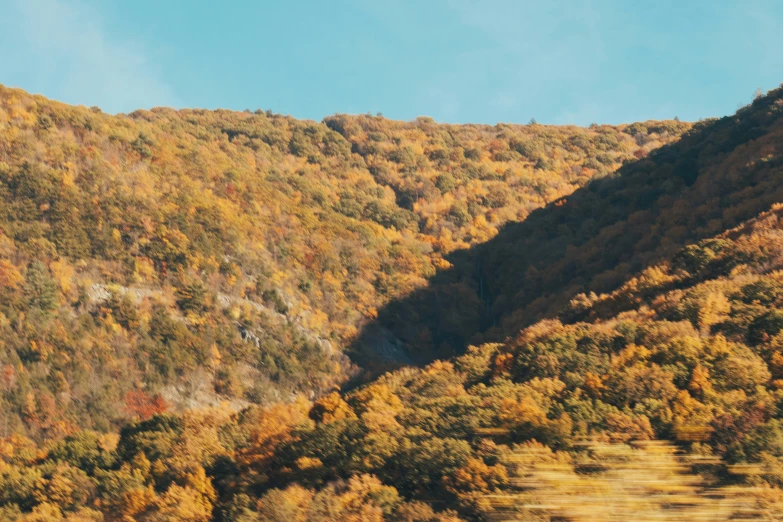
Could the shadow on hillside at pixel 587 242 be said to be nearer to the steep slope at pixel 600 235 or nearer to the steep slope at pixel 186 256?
the steep slope at pixel 600 235

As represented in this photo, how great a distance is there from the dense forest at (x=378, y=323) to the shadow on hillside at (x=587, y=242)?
0.67 feet

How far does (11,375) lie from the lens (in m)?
24.2

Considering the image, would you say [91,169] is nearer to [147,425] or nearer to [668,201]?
[147,425]

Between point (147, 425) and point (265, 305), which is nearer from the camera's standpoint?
point (147, 425)

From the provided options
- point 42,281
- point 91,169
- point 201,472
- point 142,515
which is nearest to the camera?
point 142,515

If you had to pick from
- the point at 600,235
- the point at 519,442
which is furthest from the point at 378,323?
the point at 519,442

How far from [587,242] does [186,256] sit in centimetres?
2074

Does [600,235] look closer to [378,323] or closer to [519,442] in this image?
[378,323]

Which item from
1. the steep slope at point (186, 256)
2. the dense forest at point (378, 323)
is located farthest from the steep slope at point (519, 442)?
the steep slope at point (186, 256)

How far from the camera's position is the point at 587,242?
3747 cm

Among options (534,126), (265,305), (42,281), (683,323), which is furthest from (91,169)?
(534,126)

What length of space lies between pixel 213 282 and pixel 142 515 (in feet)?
67.1

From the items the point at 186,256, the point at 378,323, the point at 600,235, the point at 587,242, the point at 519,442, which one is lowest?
the point at 519,442

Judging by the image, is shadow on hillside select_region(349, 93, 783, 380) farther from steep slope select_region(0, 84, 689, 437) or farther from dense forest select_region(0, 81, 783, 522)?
steep slope select_region(0, 84, 689, 437)
